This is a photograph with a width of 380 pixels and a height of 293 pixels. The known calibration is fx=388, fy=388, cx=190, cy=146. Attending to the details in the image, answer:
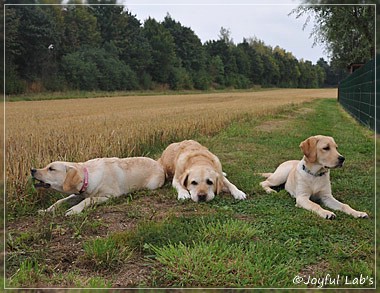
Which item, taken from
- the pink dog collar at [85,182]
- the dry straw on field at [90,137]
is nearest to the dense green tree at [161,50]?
the dry straw on field at [90,137]

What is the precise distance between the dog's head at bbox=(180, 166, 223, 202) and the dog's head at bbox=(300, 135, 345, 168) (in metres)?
1.26

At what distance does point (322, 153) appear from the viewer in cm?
486

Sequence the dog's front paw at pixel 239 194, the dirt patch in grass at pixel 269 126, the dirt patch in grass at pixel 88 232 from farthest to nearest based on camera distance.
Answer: the dirt patch in grass at pixel 269 126, the dog's front paw at pixel 239 194, the dirt patch in grass at pixel 88 232

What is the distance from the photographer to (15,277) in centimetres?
299

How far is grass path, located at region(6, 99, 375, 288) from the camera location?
9.48 ft

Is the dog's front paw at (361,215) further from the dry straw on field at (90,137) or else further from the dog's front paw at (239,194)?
the dry straw on field at (90,137)

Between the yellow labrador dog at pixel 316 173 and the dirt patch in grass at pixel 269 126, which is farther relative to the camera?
the dirt patch in grass at pixel 269 126

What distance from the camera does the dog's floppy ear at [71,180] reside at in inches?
190

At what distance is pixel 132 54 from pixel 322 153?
10.9ft

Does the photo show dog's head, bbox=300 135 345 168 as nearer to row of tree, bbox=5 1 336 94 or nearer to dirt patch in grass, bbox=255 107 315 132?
row of tree, bbox=5 1 336 94

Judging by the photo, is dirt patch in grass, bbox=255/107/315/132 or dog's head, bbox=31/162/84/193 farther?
dirt patch in grass, bbox=255/107/315/132

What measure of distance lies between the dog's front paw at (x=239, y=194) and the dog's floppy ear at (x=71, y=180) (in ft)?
6.92

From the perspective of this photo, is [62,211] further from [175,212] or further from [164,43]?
[164,43]

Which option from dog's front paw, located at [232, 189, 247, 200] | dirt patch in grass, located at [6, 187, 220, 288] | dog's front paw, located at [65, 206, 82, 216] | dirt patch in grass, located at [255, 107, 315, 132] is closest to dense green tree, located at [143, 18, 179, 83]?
dirt patch in grass, located at [6, 187, 220, 288]
